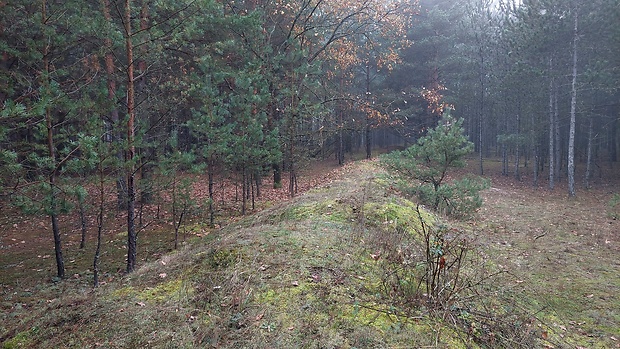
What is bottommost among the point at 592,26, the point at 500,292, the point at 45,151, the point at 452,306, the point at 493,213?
the point at 493,213

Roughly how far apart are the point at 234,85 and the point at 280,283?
14.2 m

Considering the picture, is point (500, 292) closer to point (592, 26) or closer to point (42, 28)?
point (42, 28)

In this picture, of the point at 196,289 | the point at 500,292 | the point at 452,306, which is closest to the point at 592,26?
the point at 500,292

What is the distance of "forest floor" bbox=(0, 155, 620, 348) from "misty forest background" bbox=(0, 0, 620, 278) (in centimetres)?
144

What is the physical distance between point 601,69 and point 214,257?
23612mm

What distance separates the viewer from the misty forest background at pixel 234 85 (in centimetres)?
768

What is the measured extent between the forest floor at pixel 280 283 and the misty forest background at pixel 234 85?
4.73 feet

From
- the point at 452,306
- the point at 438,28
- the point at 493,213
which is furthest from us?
the point at 438,28

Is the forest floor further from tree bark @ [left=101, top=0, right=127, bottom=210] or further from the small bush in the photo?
tree bark @ [left=101, top=0, right=127, bottom=210]

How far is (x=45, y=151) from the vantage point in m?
8.47

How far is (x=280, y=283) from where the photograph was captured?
4.21m

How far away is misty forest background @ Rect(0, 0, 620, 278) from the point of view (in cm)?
768

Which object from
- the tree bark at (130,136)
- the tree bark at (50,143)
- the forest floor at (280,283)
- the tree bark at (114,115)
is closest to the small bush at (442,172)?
the forest floor at (280,283)

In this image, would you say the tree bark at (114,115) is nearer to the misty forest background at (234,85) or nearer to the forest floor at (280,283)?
the misty forest background at (234,85)
